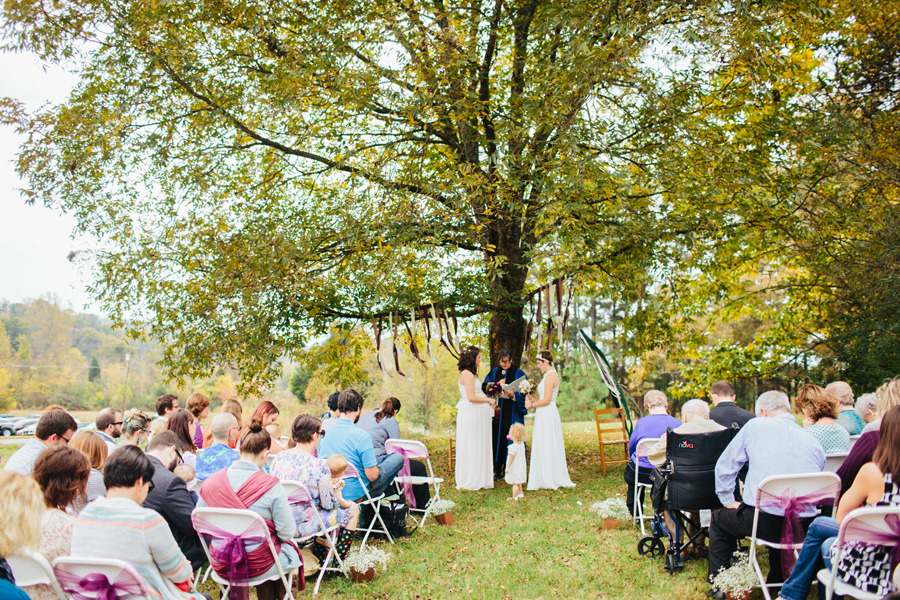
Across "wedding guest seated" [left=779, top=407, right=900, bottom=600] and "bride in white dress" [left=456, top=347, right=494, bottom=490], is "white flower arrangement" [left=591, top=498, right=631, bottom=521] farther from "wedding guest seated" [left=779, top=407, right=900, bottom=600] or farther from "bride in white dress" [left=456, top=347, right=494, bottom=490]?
"wedding guest seated" [left=779, top=407, right=900, bottom=600]

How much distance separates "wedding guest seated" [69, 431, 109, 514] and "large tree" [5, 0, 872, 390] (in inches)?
177

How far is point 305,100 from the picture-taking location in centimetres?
901

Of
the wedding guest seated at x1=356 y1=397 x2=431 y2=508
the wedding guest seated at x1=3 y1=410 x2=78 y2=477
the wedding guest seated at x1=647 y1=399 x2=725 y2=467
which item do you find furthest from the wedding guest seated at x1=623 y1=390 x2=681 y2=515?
the wedding guest seated at x1=3 y1=410 x2=78 y2=477

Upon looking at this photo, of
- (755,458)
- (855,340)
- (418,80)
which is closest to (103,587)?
(755,458)

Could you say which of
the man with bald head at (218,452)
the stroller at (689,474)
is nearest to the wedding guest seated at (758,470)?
the stroller at (689,474)

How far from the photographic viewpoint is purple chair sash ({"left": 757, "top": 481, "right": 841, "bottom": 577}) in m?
3.74

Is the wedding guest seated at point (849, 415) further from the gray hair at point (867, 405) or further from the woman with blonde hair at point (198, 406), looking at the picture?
the woman with blonde hair at point (198, 406)

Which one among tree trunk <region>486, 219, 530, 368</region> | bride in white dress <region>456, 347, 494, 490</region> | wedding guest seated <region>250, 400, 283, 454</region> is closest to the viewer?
wedding guest seated <region>250, 400, 283, 454</region>

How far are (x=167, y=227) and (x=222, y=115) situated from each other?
2467mm

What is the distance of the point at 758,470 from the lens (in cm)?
402

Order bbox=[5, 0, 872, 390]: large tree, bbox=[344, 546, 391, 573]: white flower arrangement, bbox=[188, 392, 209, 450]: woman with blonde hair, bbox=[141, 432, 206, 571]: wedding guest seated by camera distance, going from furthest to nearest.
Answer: bbox=[5, 0, 872, 390]: large tree → bbox=[188, 392, 209, 450]: woman with blonde hair → bbox=[344, 546, 391, 573]: white flower arrangement → bbox=[141, 432, 206, 571]: wedding guest seated

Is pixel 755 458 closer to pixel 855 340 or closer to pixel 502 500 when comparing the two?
pixel 502 500

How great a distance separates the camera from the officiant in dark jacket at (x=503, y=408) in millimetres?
9039

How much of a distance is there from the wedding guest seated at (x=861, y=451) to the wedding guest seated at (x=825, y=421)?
1.12 metres
